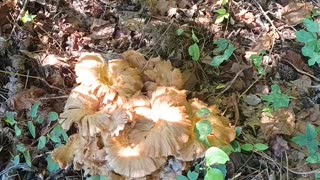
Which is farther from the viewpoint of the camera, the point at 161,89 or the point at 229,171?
the point at 229,171

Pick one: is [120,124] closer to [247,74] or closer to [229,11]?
[247,74]

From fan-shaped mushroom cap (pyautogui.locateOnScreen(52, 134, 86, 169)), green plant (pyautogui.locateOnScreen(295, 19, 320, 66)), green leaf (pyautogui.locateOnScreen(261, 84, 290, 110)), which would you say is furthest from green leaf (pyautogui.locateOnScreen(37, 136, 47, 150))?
green plant (pyautogui.locateOnScreen(295, 19, 320, 66))

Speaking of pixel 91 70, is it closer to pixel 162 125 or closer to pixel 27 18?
pixel 162 125

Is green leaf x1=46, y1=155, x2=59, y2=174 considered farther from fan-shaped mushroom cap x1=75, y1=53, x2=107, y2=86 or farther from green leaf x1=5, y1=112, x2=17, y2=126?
fan-shaped mushroom cap x1=75, y1=53, x2=107, y2=86

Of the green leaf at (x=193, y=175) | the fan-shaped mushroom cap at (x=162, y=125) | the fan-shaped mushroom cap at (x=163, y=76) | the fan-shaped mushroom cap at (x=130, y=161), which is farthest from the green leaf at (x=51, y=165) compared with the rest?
the green leaf at (x=193, y=175)

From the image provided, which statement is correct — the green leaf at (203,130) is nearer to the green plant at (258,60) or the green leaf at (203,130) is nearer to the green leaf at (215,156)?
the green leaf at (215,156)

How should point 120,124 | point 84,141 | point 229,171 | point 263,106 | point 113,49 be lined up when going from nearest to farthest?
point 120,124
point 84,141
point 229,171
point 263,106
point 113,49

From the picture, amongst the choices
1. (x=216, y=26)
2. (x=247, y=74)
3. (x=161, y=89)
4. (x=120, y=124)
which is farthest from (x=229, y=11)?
(x=120, y=124)
